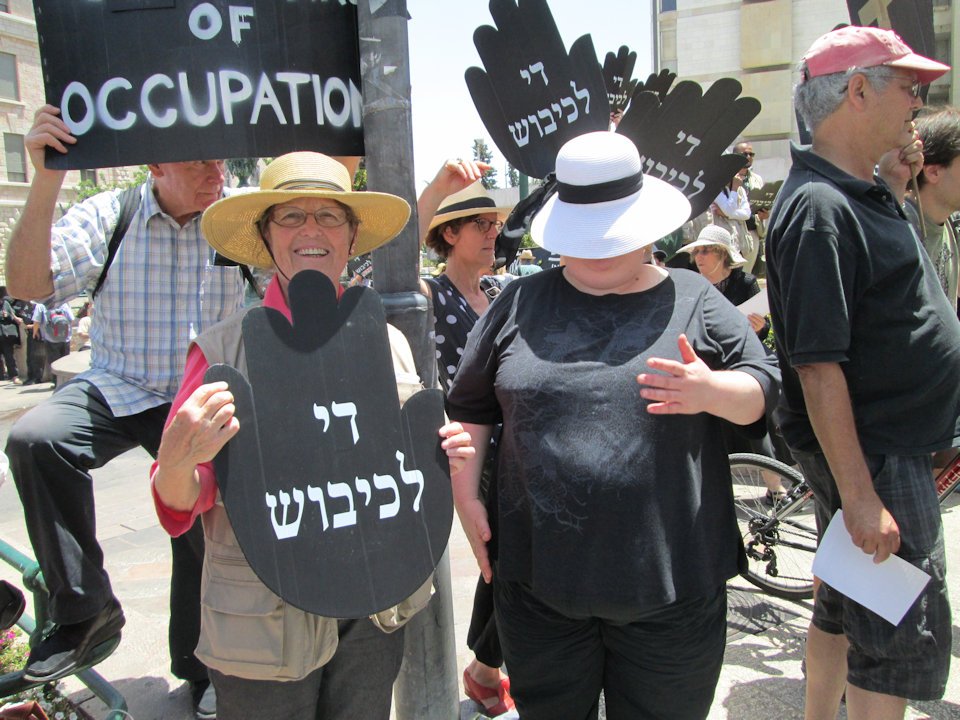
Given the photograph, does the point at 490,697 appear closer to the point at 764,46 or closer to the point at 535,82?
the point at 535,82

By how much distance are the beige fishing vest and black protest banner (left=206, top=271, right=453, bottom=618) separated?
6.3 inches

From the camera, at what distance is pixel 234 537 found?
159 cm

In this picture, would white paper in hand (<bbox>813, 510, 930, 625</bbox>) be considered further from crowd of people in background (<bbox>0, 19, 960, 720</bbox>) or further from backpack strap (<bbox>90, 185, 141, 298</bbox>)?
backpack strap (<bbox>90, 185, 141, 298</bbox>)

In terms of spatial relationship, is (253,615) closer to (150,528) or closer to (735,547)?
(735,547)

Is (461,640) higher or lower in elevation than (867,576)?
lower

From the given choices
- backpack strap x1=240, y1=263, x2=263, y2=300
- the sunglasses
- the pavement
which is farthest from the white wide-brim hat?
the pavement

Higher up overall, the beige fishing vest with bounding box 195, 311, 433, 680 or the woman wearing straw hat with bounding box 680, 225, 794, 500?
the woman wearing straw hat with bounding box 680, 225, 794, 500

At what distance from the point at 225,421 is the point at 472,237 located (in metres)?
1.88

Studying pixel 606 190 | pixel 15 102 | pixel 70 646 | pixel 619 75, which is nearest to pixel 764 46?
pixel 619 75

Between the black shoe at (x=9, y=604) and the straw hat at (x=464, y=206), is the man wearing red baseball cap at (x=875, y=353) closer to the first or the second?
the straw hat at (x=464, y=206)

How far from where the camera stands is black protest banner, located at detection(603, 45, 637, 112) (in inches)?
210

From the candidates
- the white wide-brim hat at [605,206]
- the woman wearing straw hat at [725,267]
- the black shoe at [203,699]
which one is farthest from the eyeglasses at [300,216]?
the woman wearing straw hat at [725,267]

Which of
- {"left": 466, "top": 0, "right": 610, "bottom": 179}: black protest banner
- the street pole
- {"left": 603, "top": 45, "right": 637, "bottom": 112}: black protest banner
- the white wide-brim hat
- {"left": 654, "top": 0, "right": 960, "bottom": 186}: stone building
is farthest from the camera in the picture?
{"left": 654, "top": 0, "right": 960, "bottom": 186}: stone building

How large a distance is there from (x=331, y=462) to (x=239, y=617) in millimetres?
411
